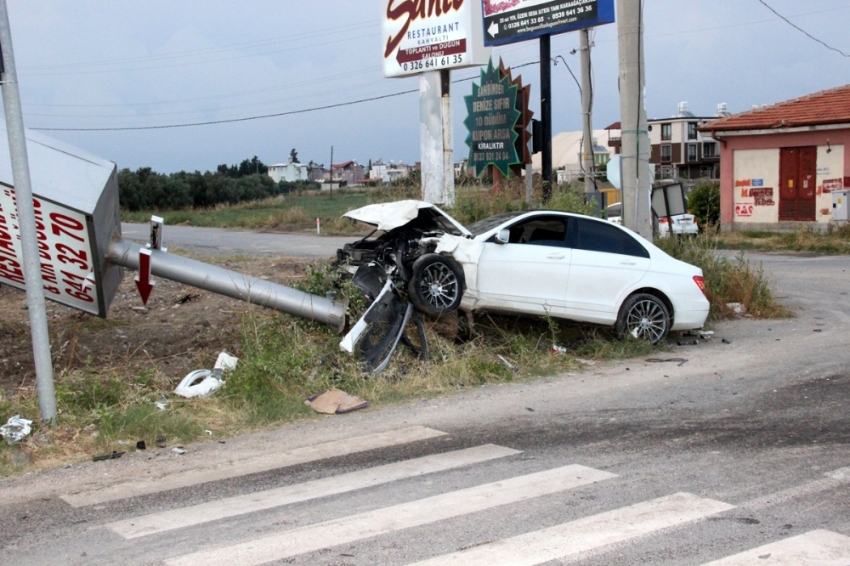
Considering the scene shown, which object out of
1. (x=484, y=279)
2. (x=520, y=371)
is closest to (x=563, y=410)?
(x=520, y=371)

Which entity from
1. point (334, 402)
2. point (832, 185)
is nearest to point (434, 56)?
point (334, 402)

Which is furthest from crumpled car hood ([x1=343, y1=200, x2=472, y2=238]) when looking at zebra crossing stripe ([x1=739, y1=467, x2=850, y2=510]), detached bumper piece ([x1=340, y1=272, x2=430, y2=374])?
zebra crossing stripe ([x1=739, y1=467, x2=850, y2=510])

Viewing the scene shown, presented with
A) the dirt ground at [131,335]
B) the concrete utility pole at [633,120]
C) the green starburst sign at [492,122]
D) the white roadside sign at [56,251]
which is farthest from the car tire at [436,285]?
the green starburst sign at [492,122]

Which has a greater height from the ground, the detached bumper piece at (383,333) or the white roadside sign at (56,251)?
the white roadside sign at (56,251)

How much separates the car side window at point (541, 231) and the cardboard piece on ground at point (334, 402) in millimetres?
3262

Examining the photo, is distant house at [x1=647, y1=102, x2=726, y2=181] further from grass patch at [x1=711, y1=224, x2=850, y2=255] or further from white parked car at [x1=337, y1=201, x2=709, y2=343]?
white parked car at [x1=337, y1=201, x2=709, y2=343]

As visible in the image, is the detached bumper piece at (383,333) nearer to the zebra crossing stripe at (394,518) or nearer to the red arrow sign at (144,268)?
the red arrow sign at (144,268)

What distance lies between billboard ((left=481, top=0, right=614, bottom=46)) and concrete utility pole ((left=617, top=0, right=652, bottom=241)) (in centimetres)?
328

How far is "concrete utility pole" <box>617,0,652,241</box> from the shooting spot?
13.7 metres

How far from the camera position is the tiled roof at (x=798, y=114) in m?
27.5

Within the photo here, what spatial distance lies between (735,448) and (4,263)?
291 inches

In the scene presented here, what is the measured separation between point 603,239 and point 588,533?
654cm

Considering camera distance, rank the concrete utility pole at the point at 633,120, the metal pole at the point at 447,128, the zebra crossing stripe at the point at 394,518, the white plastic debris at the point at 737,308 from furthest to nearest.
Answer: the metal pole at the point at 447,128
the white plastic debris at the point at 737,308
the concrete utility pole at the point at 633,120
the zebra crossing stripe at the point at 394,518

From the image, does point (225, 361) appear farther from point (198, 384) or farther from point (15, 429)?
point (15, 429)
